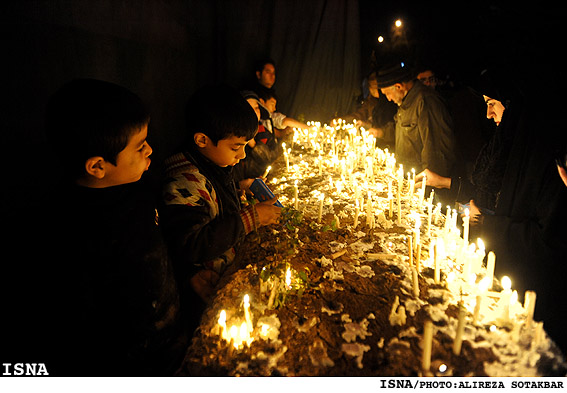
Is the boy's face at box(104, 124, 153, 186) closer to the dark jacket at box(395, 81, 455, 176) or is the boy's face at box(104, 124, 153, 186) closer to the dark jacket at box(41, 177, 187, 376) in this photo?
the dark jacket at box(41, 177, 187, 376)

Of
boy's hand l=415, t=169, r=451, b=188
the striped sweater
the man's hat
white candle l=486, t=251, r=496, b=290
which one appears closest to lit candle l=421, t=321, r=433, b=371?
white candle l=486, t=251, r=496, b=290

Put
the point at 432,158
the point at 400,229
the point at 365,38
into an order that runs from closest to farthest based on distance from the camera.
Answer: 1. the point at 400,229
2. the point at 432,158
3. the point at 365,38

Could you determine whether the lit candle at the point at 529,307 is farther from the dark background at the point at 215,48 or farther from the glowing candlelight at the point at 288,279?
the dark background at the point at 215,48

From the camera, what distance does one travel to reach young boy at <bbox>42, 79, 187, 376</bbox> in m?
1.43

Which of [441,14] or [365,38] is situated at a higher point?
[441,14]

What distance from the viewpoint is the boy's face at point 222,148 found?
217 cm

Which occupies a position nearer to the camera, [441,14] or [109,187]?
[109,187]

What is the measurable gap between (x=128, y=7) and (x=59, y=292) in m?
4.16

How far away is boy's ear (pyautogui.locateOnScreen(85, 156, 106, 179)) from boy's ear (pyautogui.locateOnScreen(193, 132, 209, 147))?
736 millimetres

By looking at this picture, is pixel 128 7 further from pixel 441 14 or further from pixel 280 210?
pixel 441 14

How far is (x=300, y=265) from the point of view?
6.91 feet

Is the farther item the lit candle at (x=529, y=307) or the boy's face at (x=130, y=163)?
the boy's face at (x=130, y=163)

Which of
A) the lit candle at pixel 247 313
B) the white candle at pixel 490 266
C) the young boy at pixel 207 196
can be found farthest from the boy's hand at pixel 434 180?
the lit candle at pixel 247 313

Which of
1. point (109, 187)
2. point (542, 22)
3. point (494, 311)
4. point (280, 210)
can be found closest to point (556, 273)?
point (494, 311)
